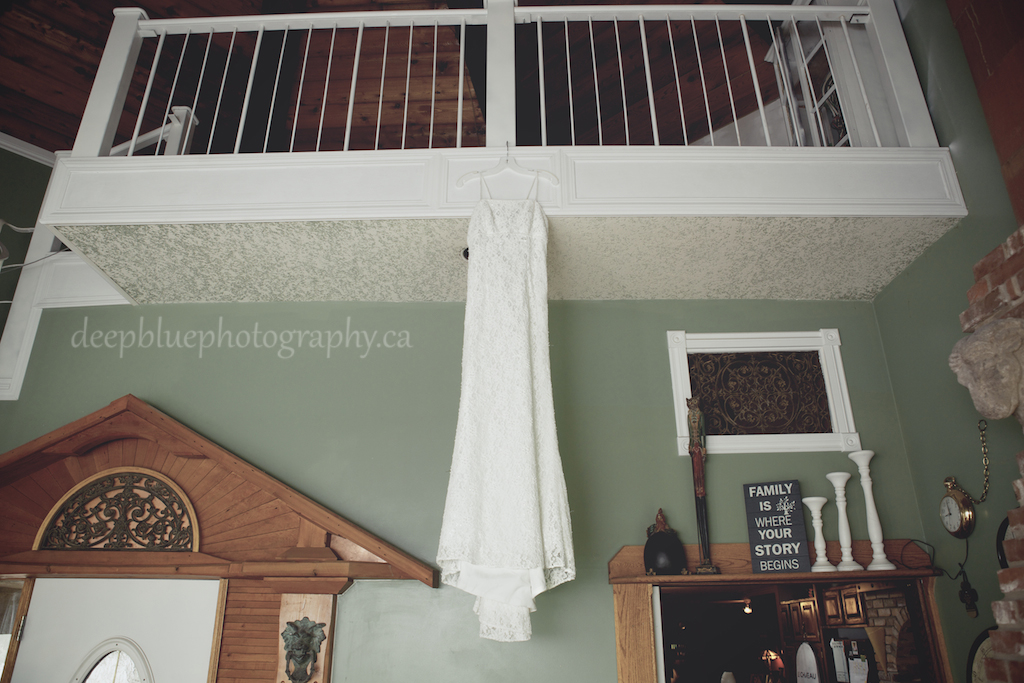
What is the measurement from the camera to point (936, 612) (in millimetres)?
2451

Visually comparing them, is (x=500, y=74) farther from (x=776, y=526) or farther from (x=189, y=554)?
(x=189, y=554)

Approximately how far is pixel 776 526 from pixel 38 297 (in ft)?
12.3

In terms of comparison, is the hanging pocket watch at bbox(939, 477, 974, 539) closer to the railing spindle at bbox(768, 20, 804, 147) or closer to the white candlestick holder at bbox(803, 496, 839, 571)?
the white candlestick holder at bbox(803, 496, 839, 571)

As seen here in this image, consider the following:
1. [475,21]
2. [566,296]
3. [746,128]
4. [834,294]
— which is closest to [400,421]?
[566,296]

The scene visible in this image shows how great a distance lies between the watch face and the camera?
7.75 ft

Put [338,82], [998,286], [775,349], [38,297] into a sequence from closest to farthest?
[998,286], [775,349], [38,297], [338,82]

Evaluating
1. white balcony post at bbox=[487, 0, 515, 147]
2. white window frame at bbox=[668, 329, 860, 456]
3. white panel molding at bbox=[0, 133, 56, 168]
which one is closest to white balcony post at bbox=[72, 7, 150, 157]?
white panel molding at bbox=[0, 133, 56, 168]

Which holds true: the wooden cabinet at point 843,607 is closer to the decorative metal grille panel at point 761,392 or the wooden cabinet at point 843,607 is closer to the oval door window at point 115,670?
the decorative metal grille panel at point 761,392

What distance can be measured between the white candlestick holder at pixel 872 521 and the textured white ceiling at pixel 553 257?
0.81m

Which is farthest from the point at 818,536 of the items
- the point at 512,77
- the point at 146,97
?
the point at 146,97

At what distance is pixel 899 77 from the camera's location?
2.57 m

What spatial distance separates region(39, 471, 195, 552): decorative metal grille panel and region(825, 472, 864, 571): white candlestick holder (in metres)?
2.74

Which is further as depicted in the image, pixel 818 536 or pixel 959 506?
pixel 818 536

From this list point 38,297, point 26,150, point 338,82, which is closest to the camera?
point 38,297
